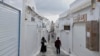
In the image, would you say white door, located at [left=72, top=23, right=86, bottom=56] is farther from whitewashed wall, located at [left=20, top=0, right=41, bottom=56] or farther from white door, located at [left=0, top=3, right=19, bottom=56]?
white door, located at [left=0, top=3, right=19, bottom=56]

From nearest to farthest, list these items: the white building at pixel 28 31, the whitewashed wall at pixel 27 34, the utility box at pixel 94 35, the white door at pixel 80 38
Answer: the whitewashed wall at pixel 27 34 < the white building at pixel 28 31 < the utility box at pixel 94 35 < the white door at pixel 80 38

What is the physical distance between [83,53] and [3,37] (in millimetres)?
7959

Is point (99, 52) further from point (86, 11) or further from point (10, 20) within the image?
point (10, 20)

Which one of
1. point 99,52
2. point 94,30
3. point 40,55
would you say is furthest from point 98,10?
point 40,55

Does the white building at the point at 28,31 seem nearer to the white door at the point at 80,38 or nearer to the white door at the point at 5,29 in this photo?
the white door at the point at 5,29

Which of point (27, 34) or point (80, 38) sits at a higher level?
point (27, 34)

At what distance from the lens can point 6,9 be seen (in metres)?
5.08

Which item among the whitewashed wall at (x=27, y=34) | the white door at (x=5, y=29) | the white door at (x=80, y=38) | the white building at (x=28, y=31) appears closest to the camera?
the white door at (x=5, y=29)

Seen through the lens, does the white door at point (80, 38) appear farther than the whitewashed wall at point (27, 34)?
Yes

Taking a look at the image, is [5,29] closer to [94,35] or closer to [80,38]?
[94,35]

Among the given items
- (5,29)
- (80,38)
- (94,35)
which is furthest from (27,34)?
(5,29)

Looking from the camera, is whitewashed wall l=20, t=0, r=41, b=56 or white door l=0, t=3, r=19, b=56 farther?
whitewashed wall l=20, t=0, r=41, b=56

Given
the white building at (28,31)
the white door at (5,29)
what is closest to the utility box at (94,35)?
the white building at (28,31)

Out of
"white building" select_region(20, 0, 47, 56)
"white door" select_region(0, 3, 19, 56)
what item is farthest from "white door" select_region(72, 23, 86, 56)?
"white door" select_region(0, 3, 19, 56)
